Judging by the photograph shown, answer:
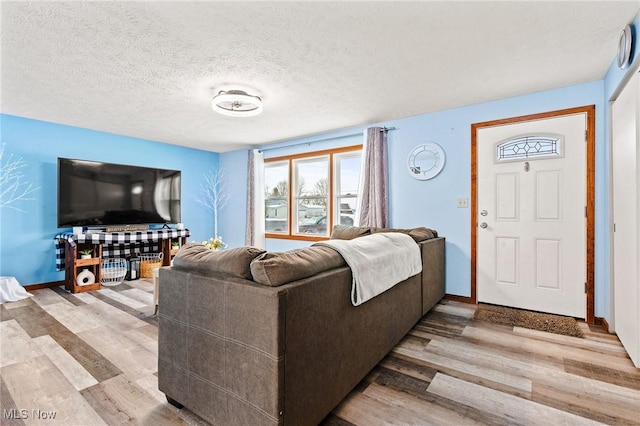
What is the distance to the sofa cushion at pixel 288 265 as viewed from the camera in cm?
132

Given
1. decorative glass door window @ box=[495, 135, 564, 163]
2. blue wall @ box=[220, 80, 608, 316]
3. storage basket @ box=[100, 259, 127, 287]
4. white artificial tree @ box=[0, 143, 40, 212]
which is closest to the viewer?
blue wall @ box=[220, 80, 608, 316]

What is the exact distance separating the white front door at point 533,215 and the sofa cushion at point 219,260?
298 centimetres

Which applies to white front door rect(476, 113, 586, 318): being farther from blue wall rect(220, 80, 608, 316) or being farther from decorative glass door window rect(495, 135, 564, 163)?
blue wall rect(220, 80, 608, 316)

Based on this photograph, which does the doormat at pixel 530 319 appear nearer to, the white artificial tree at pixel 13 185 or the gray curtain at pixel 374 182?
the gray curtain at pixel 374 182

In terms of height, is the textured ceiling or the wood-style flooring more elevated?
the textured ceiling

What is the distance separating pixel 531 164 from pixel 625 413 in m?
2.35

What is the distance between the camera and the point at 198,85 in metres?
3.01

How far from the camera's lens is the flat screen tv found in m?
4.21

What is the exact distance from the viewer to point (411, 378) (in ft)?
6.39

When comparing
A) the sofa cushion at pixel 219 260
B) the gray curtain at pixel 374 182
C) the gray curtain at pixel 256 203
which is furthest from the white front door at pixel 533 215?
the gray curtain at pixel 256 203

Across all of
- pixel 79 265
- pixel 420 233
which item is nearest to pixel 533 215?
pixel 420 233

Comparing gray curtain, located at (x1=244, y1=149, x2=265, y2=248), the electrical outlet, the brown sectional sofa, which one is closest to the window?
gray curtain, located at (x1=244, y1=149, x2=265, y2=248)

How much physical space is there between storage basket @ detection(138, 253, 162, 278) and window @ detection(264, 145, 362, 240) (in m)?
1.87

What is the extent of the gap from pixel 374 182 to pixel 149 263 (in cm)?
379
